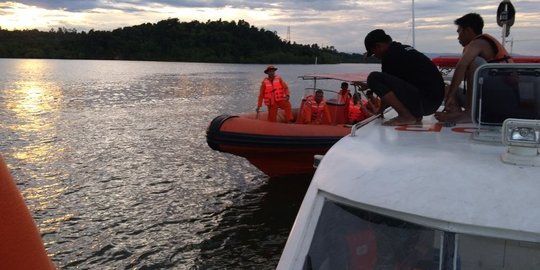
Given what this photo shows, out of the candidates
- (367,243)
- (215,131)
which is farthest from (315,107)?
(367,243)

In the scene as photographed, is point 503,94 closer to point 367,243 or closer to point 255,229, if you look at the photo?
point 367,243

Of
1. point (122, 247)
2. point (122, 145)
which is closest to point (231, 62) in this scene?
point (122, 145)

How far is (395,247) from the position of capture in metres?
1.88

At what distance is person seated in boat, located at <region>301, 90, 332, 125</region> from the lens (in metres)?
9.19

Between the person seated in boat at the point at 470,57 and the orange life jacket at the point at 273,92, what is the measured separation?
5591 mm

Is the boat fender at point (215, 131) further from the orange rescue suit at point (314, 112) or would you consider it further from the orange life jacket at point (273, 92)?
the orange rescue suit at point (314, 112)

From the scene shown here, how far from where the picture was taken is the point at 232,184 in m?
9.39

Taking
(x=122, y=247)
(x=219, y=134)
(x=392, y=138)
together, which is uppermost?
(x=392, y=138)

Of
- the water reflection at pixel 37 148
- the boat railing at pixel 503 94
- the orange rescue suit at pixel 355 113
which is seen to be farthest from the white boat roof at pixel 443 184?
the orange rescue suit at pixel 355 113

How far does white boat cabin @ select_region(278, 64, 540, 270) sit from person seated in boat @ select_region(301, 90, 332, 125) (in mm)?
6633

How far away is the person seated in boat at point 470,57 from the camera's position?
3826 mm

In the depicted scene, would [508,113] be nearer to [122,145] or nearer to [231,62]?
[122,145]

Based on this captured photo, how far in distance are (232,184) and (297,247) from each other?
24.3 ft

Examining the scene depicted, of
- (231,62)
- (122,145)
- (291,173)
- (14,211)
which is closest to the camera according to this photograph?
(14,211)
